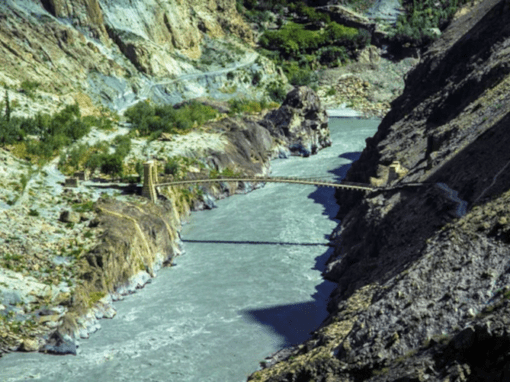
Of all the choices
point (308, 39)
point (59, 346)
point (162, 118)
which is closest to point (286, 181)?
point (162, 118)

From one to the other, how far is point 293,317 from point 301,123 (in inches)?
2396

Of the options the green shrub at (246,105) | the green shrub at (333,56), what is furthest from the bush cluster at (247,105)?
the green shrub at (333,56)

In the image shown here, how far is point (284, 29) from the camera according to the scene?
584ft

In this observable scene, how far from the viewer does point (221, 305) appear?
5981 centimetres

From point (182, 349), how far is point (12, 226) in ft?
60.2

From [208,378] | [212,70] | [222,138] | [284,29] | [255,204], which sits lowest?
[208,378]

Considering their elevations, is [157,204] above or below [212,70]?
below

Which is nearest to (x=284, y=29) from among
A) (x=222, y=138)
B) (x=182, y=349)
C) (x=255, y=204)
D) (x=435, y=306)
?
(x=222, y=138)

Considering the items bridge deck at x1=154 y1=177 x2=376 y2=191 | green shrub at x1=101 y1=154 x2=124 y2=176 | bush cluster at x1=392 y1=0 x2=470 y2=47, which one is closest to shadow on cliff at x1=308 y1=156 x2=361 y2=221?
bridge deck at x1=154 y1=177 x2=376 y2=191

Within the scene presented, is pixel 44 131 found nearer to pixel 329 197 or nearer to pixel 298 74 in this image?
pixel 329 197

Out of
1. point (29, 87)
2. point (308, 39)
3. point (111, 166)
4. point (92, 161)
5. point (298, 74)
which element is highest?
point (308, 39)

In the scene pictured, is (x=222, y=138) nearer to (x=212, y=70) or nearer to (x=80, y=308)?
(x=212, y=70)

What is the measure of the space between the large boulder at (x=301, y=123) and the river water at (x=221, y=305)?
2518 cm

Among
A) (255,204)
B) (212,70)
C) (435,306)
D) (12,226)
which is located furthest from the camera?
(212,70)
